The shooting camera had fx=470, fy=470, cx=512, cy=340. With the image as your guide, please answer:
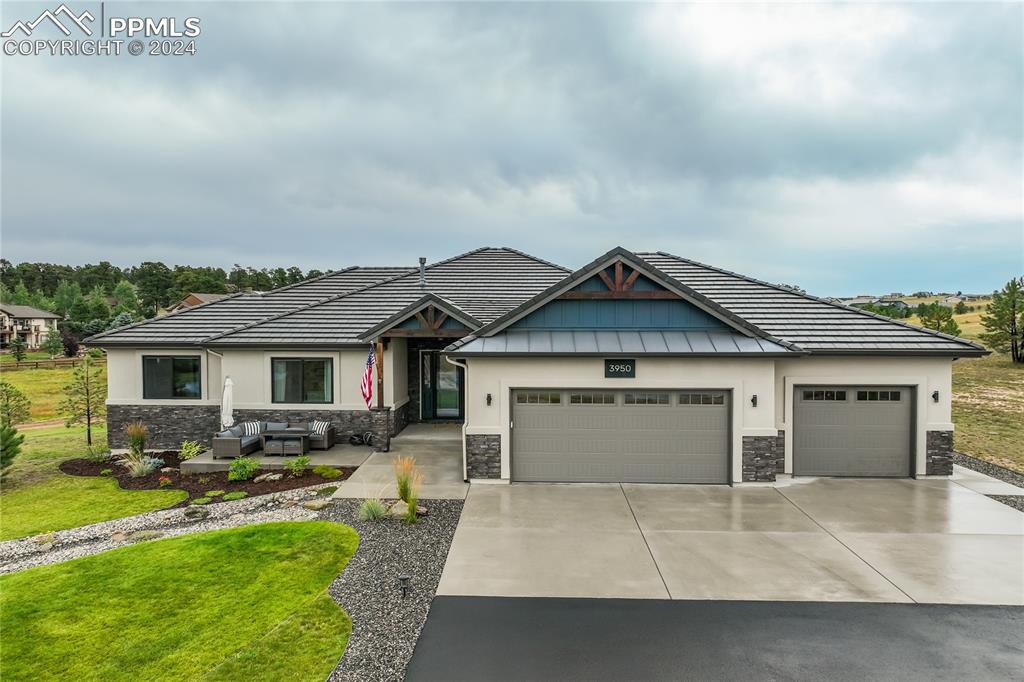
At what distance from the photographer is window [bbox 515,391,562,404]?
10500mm

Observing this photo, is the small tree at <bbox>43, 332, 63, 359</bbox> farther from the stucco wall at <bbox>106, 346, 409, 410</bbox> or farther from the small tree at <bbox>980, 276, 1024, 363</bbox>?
the small tree at <bbox>980, 276, 1024, 363</bbox>

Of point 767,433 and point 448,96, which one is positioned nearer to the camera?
point 767,433

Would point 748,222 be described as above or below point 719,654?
above

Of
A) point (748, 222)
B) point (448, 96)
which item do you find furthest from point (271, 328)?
point (748, 222)

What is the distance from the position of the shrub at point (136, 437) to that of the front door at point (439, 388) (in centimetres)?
767

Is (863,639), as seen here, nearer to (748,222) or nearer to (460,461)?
(460,461)

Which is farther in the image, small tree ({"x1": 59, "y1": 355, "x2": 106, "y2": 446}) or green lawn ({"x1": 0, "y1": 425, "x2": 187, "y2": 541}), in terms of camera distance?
small tree ({"x1": 59, "y1": 355, "x2": 106, "y2": 446})

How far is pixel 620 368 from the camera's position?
33.8ft

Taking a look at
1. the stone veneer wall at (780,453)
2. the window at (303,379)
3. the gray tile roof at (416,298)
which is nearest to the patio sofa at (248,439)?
the window at (303,379)

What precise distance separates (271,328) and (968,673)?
1536 cm

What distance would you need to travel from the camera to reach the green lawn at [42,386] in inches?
890

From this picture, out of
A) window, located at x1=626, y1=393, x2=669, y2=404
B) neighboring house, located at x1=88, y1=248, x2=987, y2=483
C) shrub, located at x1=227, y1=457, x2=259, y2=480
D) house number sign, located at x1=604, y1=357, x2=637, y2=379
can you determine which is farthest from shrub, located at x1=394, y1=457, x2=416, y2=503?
window, located at x1=626, y1=393, x2=669, y2=404

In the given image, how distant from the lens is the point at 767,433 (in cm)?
1024

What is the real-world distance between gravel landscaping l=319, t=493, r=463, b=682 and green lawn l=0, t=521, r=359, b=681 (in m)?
0.19
